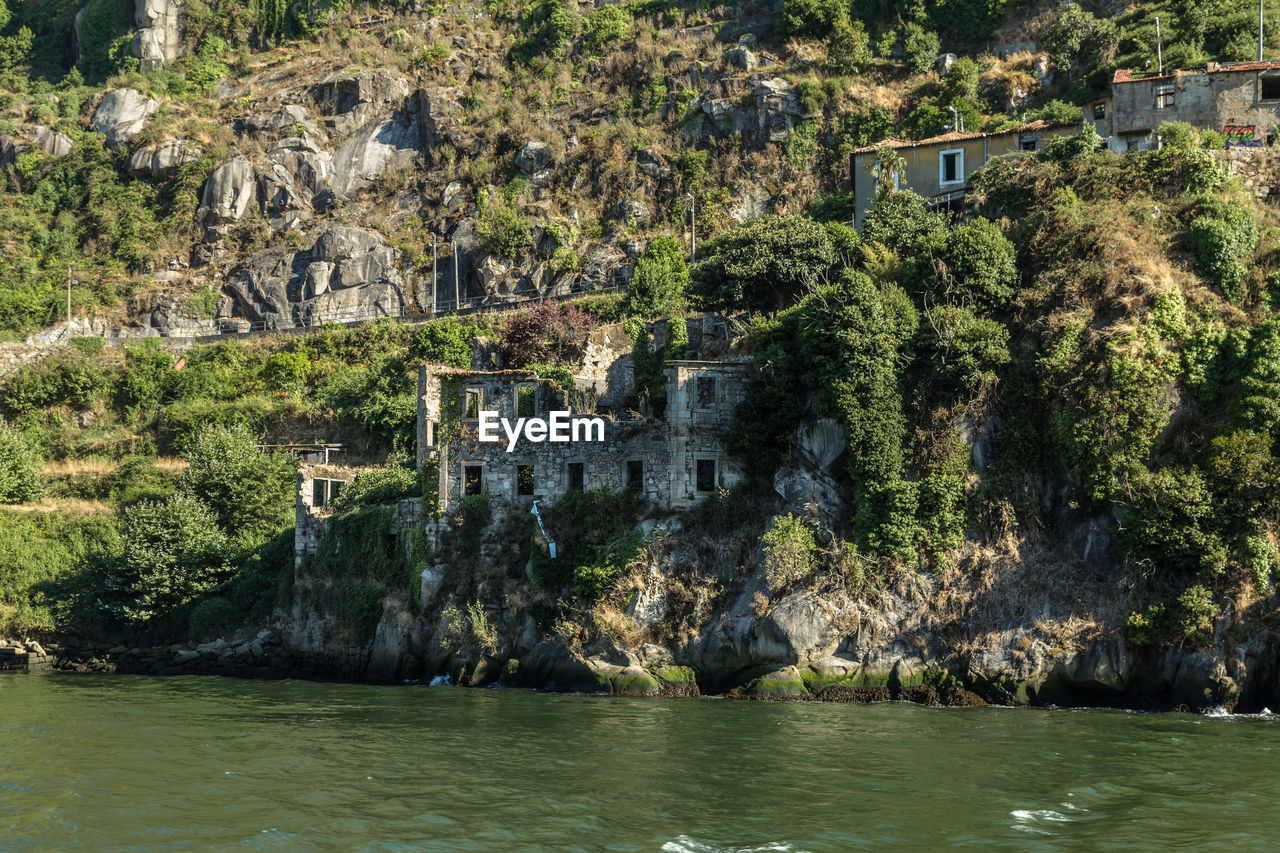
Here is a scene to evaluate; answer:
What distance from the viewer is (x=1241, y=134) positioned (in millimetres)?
49969

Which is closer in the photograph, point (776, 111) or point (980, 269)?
point (980, 269)

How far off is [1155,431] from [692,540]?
15379 mm

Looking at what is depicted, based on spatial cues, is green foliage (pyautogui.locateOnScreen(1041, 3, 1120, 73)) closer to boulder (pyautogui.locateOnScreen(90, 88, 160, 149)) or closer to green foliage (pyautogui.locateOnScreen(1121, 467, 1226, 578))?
green foliage (pyautogui.locateOnScreen(1121, 467, 1226, 578))

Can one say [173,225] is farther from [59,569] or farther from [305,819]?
[305,819]

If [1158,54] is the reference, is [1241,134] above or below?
below

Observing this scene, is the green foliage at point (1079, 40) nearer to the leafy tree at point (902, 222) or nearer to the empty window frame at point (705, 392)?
the leafy tree at point (902, 222)

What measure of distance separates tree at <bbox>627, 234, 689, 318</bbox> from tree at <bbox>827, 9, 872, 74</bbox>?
2003 cm

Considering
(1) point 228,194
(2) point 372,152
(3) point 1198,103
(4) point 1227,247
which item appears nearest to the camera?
(4) point 1227,247

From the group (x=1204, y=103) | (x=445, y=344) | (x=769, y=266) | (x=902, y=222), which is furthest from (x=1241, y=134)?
(x=445, y=344)

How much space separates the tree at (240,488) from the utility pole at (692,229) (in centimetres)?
2791

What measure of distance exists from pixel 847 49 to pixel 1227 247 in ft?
150

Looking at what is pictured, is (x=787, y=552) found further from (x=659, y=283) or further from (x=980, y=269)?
(x=659, y=283)

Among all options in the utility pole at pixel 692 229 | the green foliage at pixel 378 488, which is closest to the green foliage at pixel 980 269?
the green foliage at pixel 378 488

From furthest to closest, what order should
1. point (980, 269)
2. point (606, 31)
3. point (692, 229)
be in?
point (606, 31)
point (692, 229)
point (980, 269)
